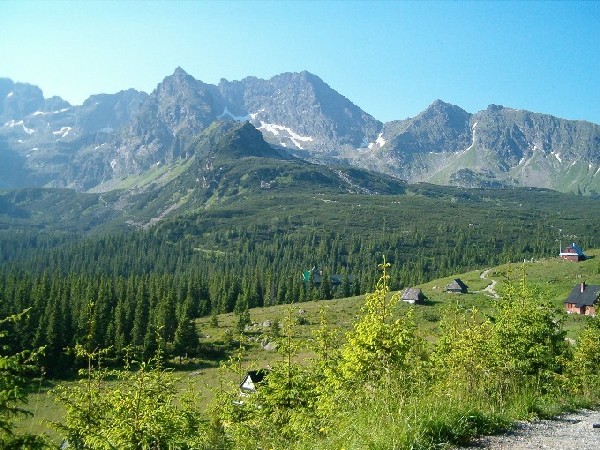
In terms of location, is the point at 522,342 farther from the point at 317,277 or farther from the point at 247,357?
the point at 317,277

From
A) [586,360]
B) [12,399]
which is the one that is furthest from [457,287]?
[12,399]

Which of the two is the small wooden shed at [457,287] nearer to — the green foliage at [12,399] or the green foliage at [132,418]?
the green foliage at [132,418]

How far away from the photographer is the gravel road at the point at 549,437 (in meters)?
8.99

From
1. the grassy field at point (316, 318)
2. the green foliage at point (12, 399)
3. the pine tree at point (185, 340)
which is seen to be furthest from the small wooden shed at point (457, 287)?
the green foliage at point (12, 399)

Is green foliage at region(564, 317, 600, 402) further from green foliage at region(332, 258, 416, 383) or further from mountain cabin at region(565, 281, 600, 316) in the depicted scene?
mountain cabin at region(565, 281, 600, 316)

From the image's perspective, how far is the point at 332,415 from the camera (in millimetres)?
11430

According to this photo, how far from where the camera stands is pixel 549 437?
9.67 meters

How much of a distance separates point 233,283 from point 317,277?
52139 millimetres

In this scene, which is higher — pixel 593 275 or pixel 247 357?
pixel 593 275

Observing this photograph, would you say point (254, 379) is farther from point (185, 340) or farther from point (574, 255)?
point (574, 255)

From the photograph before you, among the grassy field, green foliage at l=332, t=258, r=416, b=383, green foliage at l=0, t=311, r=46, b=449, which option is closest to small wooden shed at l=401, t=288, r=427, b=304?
the grassy field

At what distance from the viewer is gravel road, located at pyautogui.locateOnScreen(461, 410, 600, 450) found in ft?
29.5

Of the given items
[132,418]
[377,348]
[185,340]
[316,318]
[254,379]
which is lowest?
[185,340]

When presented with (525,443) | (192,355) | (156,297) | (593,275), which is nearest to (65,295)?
(156,297)
